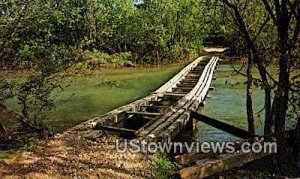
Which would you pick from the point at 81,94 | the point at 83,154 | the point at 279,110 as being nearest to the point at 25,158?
the point at 83,154

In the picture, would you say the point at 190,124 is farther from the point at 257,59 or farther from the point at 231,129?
the point at 257,59

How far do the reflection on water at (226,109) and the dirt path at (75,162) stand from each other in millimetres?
3512

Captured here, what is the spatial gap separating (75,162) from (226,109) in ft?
34.6

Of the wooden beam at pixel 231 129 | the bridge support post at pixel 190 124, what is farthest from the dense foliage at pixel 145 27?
the wooden beam at pixel 231 129

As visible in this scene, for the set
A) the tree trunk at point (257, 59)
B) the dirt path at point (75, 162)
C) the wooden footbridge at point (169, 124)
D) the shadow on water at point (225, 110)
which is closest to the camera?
the dirt path at point (75, 162)

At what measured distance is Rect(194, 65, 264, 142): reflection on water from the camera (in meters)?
12.4

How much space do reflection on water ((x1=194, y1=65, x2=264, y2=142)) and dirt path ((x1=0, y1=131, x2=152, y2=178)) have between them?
351 centimetres

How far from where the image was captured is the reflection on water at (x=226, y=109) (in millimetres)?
12383

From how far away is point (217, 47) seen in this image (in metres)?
52.1

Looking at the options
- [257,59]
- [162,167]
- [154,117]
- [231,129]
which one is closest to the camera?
[162,167]

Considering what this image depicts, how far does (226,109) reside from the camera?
1669 centimetres

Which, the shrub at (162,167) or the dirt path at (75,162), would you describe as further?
the shrub at (162,167)

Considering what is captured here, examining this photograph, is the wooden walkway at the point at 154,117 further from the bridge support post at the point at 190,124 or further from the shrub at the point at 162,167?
the shrub at the point at 162,167

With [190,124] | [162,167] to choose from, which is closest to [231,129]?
Answer: [190,124]
